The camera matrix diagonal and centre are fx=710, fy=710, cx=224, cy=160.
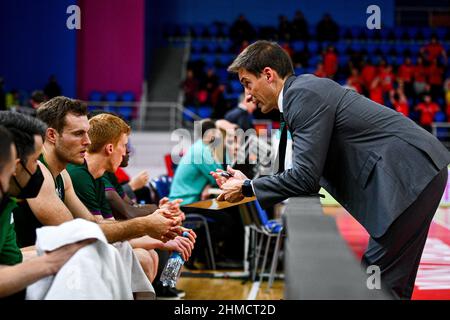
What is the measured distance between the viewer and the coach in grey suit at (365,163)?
9.71 ft

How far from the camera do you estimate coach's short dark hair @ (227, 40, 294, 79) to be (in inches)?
125

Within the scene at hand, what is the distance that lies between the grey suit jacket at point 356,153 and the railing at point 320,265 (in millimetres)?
685

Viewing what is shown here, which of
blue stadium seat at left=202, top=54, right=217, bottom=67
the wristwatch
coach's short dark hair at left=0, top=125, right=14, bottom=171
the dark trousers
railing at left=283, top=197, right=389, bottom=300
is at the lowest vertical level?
the dark trousers

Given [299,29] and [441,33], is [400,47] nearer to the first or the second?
[441,33]

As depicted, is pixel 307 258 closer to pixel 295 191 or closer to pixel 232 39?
pixel 295 191

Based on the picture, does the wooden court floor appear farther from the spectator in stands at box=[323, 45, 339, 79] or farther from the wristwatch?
the spectator in stands at box=[323, 45, 339, 79]

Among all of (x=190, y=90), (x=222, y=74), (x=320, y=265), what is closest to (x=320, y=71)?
(x=222, y=74)

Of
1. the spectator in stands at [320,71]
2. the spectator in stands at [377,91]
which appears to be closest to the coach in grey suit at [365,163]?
the spectator in stands at [377,91]

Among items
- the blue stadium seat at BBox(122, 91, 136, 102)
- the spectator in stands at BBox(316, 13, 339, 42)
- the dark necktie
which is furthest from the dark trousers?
the spectator in stands at BBox(316, 13, 339, 42)

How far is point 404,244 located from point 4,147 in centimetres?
174

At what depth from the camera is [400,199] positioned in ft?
9.70

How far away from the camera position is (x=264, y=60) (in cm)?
319

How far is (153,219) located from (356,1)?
18.8m
